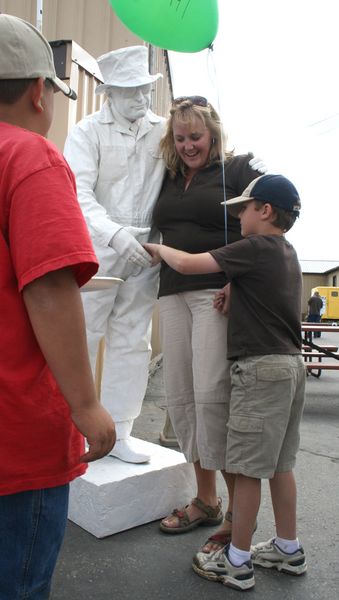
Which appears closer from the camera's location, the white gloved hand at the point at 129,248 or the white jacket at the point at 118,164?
the white gloved hand at the point at 129,248

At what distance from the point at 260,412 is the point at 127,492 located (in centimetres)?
79

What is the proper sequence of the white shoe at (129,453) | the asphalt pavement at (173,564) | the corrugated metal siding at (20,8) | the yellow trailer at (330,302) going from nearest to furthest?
the asphalt pavement at (173,564) → the white shoe at (129,453) → the corrugated metal siding at (20,8) → the yellow trailer at (330,302)

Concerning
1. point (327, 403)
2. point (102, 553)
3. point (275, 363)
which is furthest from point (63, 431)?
point (327, 403)


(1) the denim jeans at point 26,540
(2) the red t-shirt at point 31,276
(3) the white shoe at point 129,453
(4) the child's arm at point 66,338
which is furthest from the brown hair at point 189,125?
(1) the denim jeans at point 26,540

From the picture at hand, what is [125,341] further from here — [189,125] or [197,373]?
[189,125]

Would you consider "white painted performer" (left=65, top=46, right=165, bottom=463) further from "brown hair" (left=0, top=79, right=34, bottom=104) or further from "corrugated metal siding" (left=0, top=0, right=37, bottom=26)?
"corrugated metal siding" (left=0, top=0, right=37, bottom=26)

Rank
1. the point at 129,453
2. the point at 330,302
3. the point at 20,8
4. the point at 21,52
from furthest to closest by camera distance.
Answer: the point at 330,302, the point at 20,8, the point at 129,453, the point at 21,52

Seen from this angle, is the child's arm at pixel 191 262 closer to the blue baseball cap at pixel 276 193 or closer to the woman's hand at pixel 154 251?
the woman's hand at pixel 154 251

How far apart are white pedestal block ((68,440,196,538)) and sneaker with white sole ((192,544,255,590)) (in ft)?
1.36

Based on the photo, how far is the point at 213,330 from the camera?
2180mm

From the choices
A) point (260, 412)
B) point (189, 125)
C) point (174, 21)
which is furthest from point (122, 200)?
point (260, 412)

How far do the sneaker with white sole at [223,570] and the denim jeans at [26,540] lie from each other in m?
1.08

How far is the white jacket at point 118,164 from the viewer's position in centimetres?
244

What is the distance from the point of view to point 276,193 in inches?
77.1
